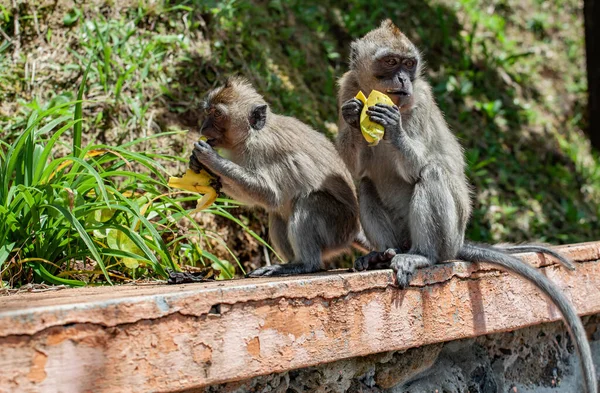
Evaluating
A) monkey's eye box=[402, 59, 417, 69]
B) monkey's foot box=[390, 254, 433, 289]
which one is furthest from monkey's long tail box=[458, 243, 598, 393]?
monkey's eye box=[402, 59, 417, 69]

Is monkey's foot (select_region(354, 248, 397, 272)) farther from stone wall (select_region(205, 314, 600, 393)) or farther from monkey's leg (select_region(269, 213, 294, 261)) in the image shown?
monkey's leg (select_region(269, 213, 294, 261))

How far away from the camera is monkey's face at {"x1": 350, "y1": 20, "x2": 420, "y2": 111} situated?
4523 mm

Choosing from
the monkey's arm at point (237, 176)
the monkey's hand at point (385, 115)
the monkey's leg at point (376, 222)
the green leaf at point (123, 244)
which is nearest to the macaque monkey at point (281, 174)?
the monkey's arm at point (237, 176)

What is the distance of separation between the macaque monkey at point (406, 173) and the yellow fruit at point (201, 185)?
33.8 inches

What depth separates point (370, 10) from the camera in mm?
9641

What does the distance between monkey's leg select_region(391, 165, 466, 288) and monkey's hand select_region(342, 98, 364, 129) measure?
495 millimetres

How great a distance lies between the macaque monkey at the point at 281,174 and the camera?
4777 mm

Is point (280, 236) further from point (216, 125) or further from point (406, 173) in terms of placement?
point (406, 173)

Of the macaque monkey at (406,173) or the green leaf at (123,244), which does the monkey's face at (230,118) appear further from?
the green leaf at (123,244)

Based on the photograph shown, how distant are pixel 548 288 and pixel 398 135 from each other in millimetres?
1159

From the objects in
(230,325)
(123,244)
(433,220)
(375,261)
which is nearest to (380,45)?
(433,220)

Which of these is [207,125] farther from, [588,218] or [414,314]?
[588,218]

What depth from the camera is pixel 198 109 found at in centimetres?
668

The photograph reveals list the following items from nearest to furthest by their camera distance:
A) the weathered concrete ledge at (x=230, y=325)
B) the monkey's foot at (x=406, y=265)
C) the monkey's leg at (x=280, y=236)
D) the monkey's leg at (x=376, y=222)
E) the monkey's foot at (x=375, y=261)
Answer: the weathered concrete ledge at (x=230, y=325), the monkey's foot at (x=406, y=265), the monkey's foot at (x=375, y=261), the monkey's leg at (x=376, y=222), the monkey's leg at (x=280, y=236)
